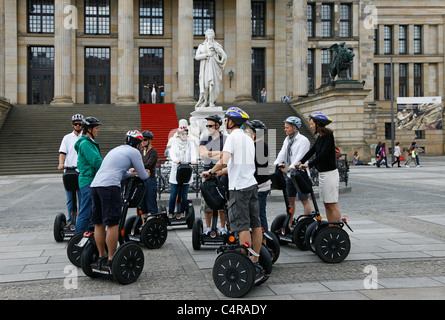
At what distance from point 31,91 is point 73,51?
5319 mm

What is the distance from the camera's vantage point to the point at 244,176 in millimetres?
5641

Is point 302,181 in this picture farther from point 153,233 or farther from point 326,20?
point 326,20

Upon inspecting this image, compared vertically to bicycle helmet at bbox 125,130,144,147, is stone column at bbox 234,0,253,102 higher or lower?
higher

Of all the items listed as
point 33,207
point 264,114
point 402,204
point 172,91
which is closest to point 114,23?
point 172,91

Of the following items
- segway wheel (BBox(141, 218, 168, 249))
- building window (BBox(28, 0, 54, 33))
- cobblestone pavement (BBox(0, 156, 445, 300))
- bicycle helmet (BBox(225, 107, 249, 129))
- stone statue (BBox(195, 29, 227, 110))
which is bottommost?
cobblestone pavement (BBox(0, 156, 445, 300))

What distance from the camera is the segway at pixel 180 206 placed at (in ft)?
29.7

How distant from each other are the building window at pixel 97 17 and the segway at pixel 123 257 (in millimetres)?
40800

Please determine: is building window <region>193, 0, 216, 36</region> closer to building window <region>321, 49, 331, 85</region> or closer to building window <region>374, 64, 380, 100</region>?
building window <region>321, 49, 331, 85</region>

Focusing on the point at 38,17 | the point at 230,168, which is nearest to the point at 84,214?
the point at 230,168

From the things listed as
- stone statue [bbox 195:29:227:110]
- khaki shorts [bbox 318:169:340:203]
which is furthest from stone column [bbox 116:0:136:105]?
khaki shorts [bbox 318:169:340:203]

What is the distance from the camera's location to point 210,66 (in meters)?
17.9

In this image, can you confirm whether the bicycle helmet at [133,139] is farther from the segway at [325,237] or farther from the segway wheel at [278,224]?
the segway wheel at [278,224]

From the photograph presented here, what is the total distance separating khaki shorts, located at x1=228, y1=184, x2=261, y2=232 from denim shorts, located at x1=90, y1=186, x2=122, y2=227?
143 cm

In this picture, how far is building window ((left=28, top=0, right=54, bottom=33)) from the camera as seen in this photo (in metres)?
42.8
